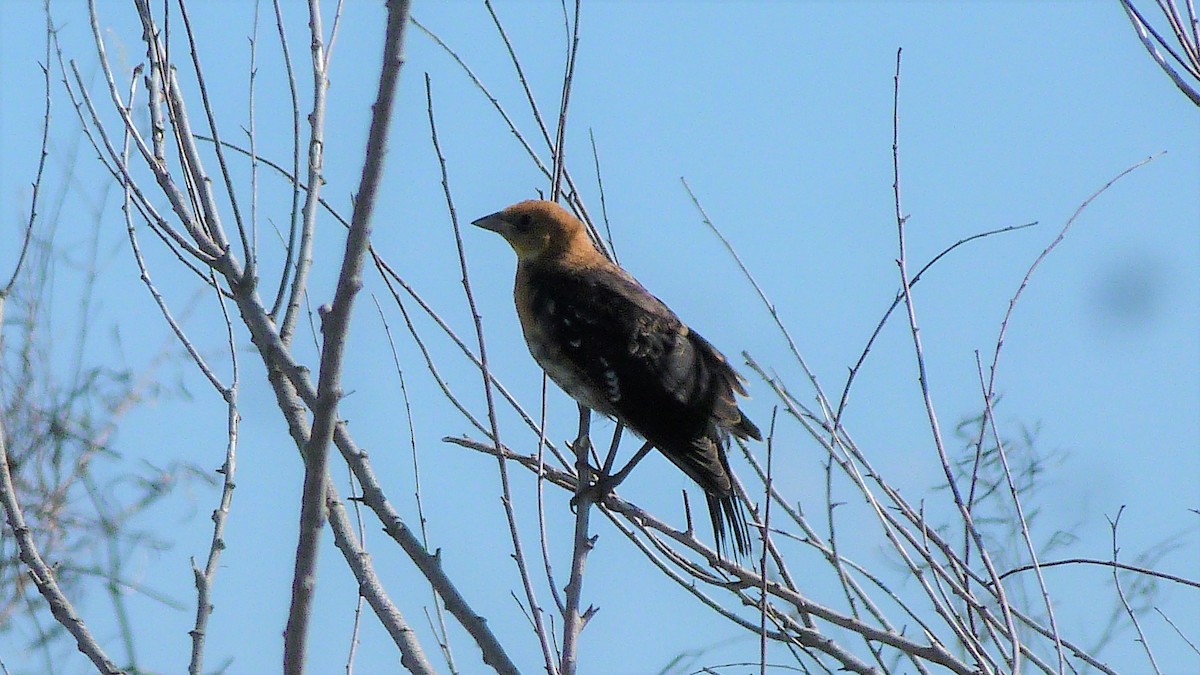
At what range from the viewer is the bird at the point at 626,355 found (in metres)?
4.59

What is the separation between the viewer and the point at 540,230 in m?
5.43

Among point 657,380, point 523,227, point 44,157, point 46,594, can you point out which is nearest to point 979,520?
point 657,380

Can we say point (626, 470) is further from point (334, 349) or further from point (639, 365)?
point (334, 349)

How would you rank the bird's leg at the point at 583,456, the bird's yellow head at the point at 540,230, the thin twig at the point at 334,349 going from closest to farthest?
the thin twig at the point at 334,349 → the bird's leg at the point at 583,456 → the bird's yellow head at the point at 540,230

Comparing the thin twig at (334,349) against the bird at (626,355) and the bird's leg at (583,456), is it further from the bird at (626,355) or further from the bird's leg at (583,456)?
the bird at (626,355)

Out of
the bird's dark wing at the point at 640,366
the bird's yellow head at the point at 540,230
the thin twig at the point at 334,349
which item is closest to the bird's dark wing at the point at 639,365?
the bird's dark wing at the point at 640,366

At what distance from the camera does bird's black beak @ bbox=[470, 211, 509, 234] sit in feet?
17.9

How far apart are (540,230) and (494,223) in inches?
7.4

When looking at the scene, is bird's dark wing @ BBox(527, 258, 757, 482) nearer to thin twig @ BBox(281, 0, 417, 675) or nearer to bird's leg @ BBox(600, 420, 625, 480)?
bird's leg @ BBox(600, 420, 625, 480)

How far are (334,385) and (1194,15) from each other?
192 cm

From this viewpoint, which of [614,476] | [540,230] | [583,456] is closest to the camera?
[583,456]

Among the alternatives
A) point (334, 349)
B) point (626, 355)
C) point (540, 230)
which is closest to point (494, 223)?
point (540, 230)

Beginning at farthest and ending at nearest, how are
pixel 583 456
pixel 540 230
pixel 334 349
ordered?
1. pixel 540 230
2. pixel 583 456
3. pixel 334 349

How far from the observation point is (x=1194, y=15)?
295 cm
